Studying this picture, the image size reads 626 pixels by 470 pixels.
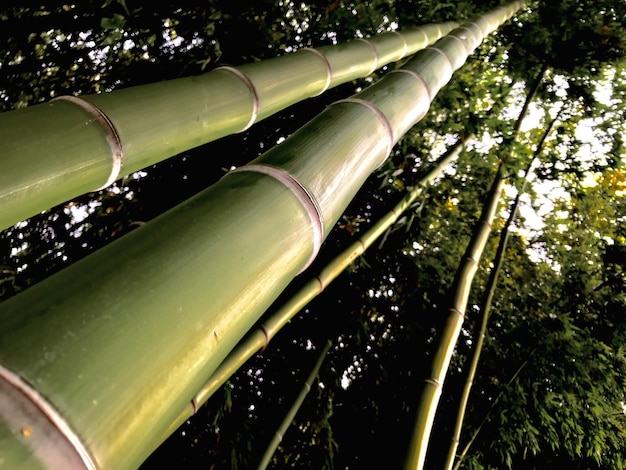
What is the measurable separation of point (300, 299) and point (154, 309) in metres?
1.84

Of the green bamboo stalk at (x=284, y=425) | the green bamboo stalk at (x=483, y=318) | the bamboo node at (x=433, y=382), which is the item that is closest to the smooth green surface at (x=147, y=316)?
the bamboo node at (x=433, y=382)

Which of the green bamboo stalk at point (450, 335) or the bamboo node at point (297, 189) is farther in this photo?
the green bamboo stalk at point (450, 335)

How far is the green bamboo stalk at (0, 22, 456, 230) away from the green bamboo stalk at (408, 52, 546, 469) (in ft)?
4.08

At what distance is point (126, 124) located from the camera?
859mm

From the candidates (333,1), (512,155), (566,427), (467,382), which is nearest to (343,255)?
(467,382)

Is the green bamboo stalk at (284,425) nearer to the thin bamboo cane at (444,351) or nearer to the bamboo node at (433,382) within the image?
the thin bamboo cane at (444,351)

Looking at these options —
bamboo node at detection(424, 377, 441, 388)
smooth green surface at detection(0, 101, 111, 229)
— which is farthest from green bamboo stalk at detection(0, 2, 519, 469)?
bamboo node at detection(424, 377, 441, 388)

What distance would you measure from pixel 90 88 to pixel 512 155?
2.89 m

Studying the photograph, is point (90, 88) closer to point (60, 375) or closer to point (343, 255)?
point (343, 255)

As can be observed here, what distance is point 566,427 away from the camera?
3582 mm

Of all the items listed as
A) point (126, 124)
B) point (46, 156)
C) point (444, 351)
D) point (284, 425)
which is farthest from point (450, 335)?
point (46, 156)

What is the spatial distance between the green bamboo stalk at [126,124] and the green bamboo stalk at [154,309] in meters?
0.22

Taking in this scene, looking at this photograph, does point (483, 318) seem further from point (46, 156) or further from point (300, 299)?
point (46, 156)

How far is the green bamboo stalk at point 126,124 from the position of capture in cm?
65
